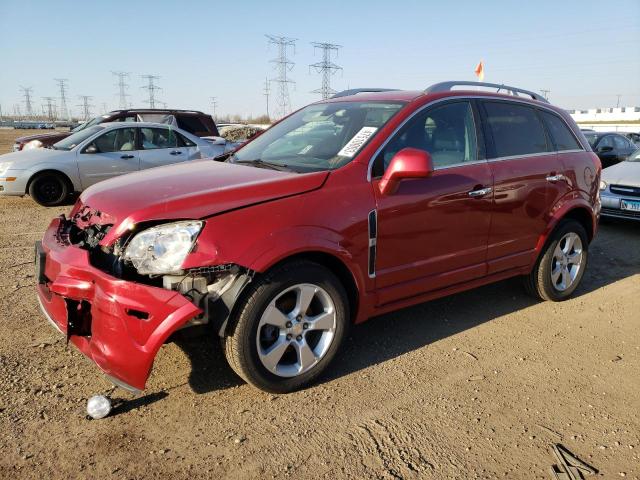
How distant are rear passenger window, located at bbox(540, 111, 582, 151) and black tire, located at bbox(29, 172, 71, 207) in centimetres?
819

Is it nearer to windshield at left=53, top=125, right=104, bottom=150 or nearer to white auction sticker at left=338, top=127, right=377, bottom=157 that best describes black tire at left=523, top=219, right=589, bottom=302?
white auction sticker at left=338, top=127, right=377, bottom=157

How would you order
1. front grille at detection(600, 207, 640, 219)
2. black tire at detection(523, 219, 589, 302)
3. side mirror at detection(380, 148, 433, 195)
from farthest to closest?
front grille at detection(600, 207, 640, 219) → black tire at detection(523, 219, 589, 302) → side mirror at detection(380, 148, 433, 195)

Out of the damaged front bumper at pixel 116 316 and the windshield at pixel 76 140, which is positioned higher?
the windshield at pixel 76 140

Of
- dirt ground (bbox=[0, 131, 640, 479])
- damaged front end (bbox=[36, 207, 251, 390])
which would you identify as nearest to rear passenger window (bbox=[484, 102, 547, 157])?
dirt ground (bbox=[0, 131, 640, 479])

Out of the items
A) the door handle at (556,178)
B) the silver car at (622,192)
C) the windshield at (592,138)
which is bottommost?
the silver car at (622,192)

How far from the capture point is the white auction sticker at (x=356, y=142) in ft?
11.3

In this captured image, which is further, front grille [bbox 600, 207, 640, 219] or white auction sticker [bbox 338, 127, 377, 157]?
front grille [bbox 600, 207, 640, 219]

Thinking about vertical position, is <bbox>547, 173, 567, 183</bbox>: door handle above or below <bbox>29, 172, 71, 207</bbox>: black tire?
above

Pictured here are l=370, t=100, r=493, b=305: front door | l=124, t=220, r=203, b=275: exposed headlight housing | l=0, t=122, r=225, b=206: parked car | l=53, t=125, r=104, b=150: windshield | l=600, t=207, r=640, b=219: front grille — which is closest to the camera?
l=124, t=220, r=203, b=275: exposed headlight housing

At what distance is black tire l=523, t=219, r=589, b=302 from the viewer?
184 inches

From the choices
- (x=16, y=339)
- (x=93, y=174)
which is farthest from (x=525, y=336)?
(x=93, y=174)

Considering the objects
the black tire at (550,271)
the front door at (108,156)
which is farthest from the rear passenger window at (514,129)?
the front door at (108,156)

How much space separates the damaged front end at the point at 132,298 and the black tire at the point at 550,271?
302 cm

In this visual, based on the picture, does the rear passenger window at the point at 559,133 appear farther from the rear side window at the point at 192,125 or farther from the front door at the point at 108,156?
the rear side window at the point at 192,125
